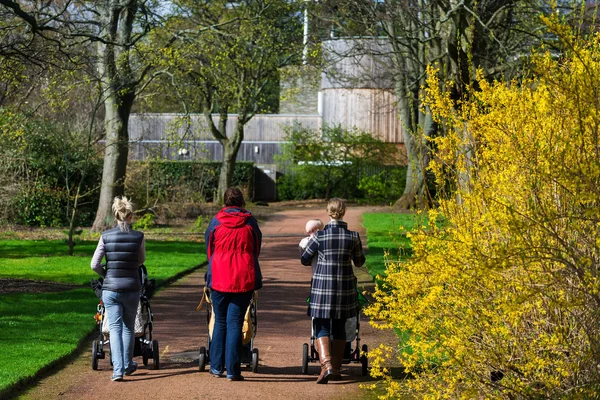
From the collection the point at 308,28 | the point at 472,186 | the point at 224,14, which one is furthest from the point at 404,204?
the point at 472,186

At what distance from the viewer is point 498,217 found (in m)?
5.70

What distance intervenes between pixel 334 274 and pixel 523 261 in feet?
10.9

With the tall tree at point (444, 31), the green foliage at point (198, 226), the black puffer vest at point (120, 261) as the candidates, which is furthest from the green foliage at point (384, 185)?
the black puffer vest at point (120, 261)

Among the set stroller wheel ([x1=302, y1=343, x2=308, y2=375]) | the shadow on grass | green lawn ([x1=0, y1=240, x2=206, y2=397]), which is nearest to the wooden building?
the shadow on grass

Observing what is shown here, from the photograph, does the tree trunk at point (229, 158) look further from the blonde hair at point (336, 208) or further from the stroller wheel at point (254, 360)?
the blonde hair at point (336, 208)

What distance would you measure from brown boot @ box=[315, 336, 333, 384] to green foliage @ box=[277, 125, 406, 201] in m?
30.8

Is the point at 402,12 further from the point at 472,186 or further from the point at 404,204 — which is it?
the point at 472,186

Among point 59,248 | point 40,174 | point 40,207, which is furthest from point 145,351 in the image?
point 40,174

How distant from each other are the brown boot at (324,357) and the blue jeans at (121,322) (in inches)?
66.5

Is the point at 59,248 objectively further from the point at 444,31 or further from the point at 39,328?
the point at 39,328

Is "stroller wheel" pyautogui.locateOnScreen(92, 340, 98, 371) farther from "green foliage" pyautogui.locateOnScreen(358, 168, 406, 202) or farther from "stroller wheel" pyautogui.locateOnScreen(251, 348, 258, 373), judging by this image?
"green foliage" pyautogui.locateOnScreen(358, 168, 406, 202)

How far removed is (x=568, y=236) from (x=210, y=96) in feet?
88.9

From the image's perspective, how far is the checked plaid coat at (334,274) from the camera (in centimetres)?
830

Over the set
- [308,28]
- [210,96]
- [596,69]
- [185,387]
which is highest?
[308,28]
